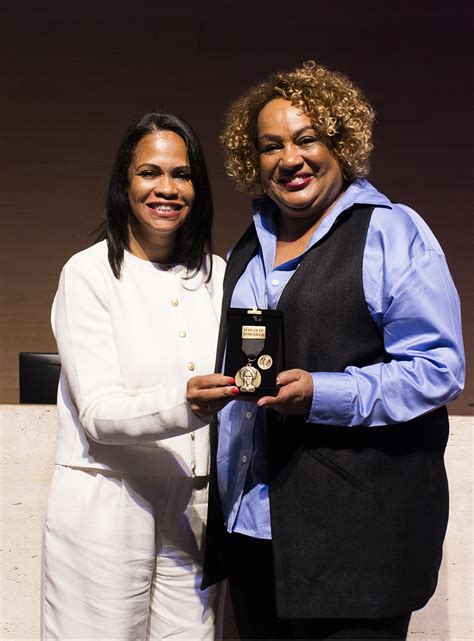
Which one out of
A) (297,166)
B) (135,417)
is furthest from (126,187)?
(135,417)

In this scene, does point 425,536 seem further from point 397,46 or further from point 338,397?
point 397,46

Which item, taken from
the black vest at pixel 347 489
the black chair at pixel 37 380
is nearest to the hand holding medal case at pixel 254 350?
the black vest at pixel 347 489

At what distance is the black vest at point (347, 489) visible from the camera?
5.50ft

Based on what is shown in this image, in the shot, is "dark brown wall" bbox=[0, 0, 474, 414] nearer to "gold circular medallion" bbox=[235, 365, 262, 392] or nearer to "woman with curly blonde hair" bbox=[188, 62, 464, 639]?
"woman with curly blonde hair" bbox=[188, 62, 464, 639]

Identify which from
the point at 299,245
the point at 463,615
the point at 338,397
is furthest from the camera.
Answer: the point at 463,615

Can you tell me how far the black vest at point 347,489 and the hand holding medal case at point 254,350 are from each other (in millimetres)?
117

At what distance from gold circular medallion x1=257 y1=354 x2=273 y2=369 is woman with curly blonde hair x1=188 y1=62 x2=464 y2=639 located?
0.16ft

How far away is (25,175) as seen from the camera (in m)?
5.06

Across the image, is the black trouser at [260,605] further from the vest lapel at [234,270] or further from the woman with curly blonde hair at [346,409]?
the vest lapel at [234,270]

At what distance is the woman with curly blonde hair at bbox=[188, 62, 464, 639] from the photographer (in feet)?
5.41

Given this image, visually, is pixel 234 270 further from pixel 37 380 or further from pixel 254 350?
pixel 37 380

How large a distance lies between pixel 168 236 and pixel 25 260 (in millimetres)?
3267

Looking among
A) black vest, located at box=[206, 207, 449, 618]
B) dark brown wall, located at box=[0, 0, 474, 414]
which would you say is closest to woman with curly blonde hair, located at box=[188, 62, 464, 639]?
black vest, located at box=[206, 207, 449, 618]

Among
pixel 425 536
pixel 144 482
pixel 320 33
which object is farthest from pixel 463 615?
pixel 320 33
